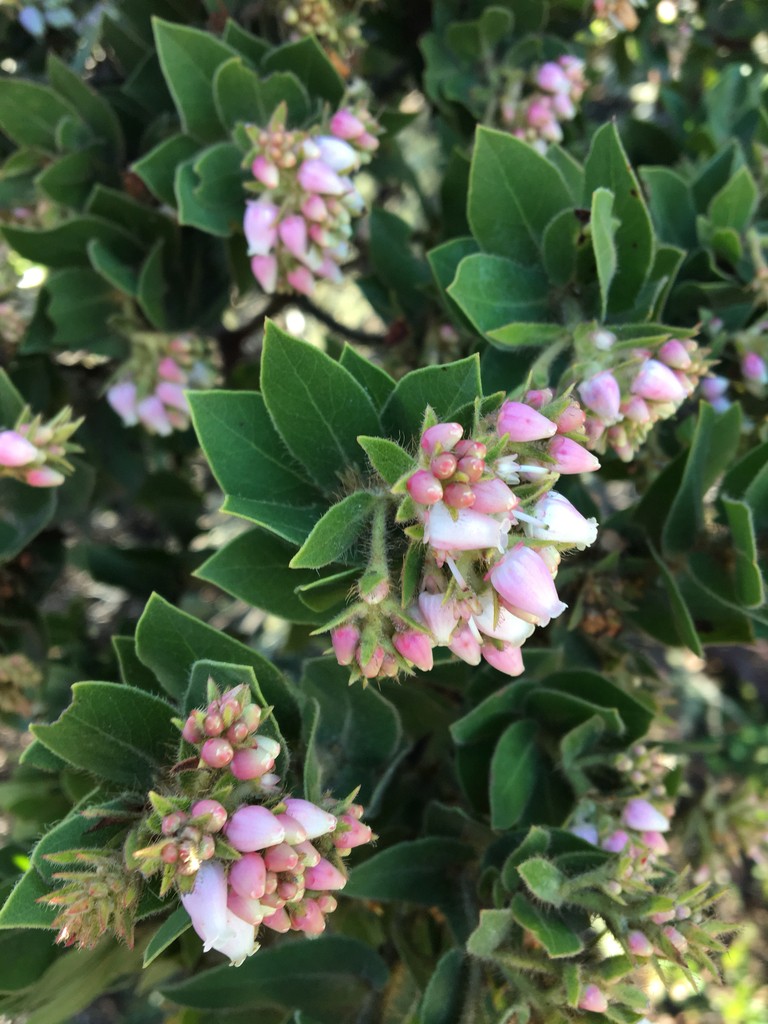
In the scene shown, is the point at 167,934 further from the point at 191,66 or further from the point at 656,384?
the point at 191,66

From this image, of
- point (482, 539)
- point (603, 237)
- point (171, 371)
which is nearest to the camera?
point (482, 539)

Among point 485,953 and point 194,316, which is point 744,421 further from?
point 194,316

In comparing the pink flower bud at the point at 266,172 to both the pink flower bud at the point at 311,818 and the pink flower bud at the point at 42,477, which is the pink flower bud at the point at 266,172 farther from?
the pink flower bud at the point at 311,818

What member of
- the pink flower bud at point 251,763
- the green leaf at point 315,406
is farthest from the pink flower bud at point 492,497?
the pink flower bud at point 251,763

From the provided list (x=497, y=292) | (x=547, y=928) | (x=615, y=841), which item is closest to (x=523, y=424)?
(x=497, y=292)

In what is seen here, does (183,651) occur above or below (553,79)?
below

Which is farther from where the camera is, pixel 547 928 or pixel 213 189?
pixel 213 189
